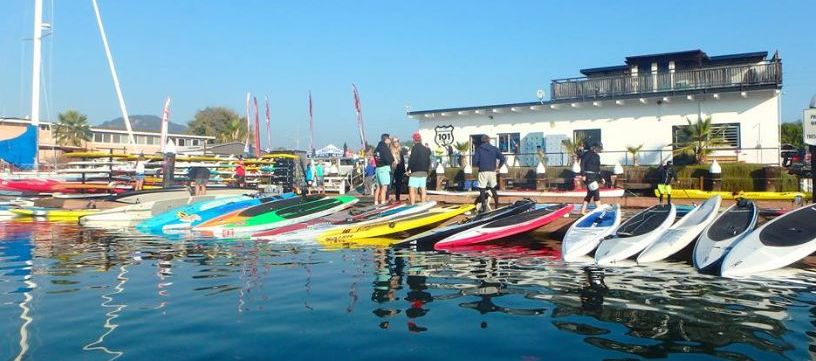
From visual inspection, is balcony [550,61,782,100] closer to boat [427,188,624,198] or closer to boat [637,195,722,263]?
boat [427,188,624,198]

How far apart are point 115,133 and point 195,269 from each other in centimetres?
6361

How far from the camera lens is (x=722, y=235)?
855cm

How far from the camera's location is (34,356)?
445 cm

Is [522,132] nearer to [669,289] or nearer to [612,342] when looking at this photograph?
[669,289]

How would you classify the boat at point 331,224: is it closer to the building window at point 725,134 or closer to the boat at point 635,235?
the boat at point 635,235

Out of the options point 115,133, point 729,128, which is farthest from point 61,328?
point 115,133

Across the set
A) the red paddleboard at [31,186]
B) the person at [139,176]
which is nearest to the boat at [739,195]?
the person at [139,176]

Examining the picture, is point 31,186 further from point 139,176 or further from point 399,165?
point 399,165

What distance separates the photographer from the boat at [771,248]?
7.20 meters

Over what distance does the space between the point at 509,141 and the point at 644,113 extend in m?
5.70

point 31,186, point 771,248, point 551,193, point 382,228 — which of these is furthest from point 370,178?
point 771,248

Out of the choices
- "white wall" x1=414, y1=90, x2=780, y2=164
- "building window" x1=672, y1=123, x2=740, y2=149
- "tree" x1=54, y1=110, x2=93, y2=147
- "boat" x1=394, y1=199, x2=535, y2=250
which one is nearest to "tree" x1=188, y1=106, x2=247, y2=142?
"tree" x1=54, y1=110, x2=93, y2=147

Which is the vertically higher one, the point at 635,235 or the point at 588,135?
the point at 588,135

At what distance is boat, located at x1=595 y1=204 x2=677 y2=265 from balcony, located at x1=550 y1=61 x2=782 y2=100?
583 inches
